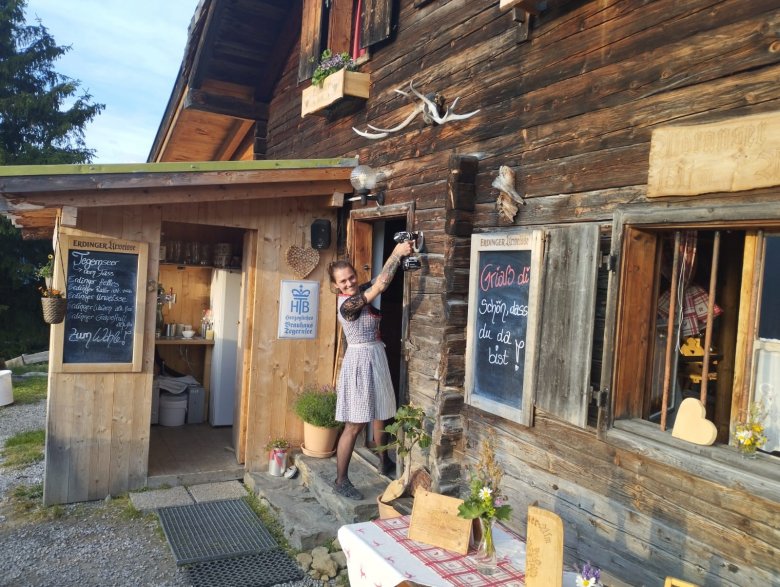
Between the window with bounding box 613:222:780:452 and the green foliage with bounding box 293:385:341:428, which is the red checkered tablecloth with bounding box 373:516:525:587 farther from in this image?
the green foliage with bounding box 293:385:341:428

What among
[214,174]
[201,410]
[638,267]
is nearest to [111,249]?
[214,174]

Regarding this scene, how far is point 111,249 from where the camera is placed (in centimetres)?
547

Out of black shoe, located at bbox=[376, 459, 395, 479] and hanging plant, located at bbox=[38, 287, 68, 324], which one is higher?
hanging plant, located at bbox=[38, 287, 68, 324]

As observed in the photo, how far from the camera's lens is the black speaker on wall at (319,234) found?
6.23 meters

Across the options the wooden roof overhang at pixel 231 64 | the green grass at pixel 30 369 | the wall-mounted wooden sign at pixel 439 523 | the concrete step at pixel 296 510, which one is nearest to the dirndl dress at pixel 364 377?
the concrete step at pixel 296 510

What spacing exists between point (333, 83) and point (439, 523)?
175 inches

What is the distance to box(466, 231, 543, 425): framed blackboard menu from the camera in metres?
3.73

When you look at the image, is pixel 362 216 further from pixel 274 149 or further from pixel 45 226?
pixel 45 226

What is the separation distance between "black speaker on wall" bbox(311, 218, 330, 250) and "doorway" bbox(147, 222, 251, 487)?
130 cm

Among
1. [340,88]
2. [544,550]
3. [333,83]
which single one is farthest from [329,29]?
[544,550]

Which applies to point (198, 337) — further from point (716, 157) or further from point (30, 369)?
point (30, 369)

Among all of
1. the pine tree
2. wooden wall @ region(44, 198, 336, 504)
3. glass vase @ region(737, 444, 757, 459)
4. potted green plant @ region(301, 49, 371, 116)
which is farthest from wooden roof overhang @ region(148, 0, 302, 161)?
the pine tree

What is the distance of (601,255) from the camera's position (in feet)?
10.9

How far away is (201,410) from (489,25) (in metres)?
5.89
